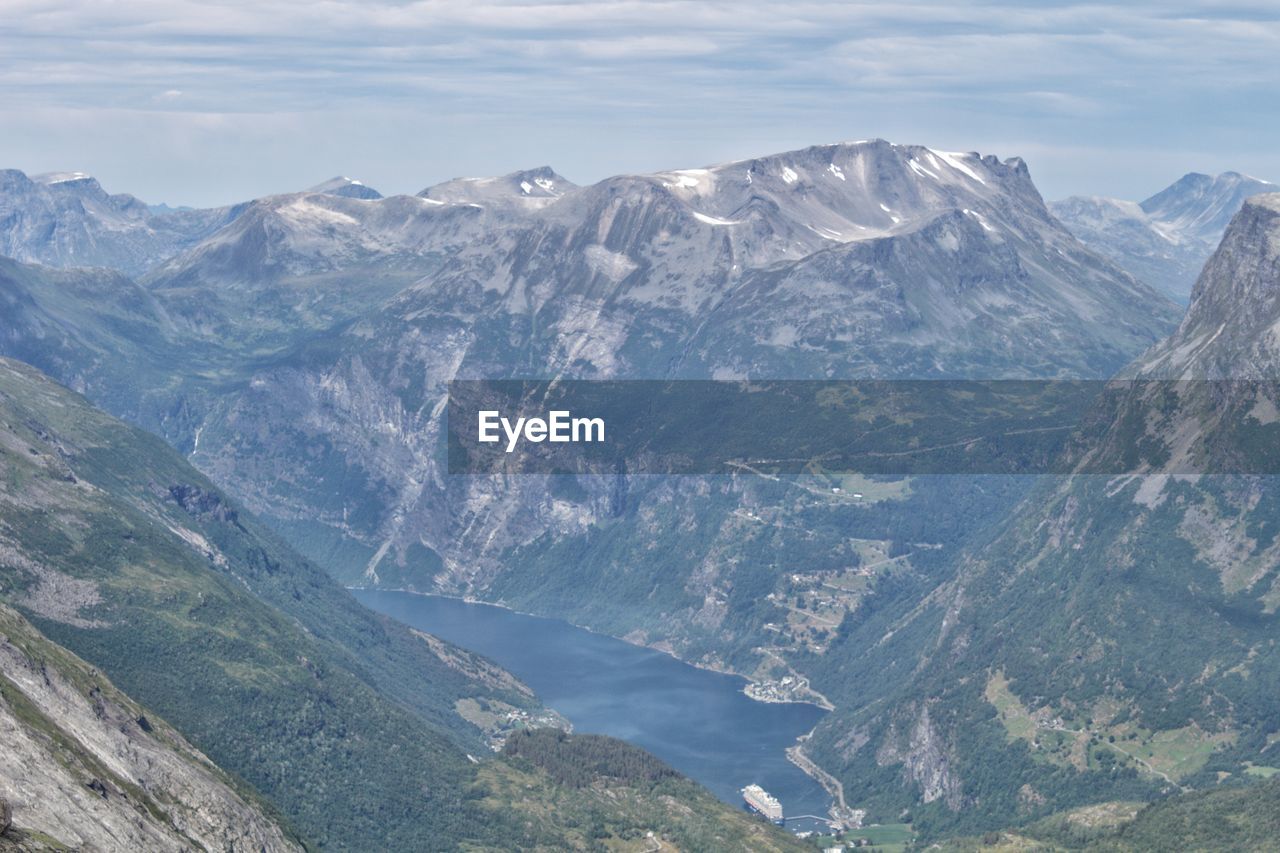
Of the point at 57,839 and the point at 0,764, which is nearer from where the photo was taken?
the point at 57,839
